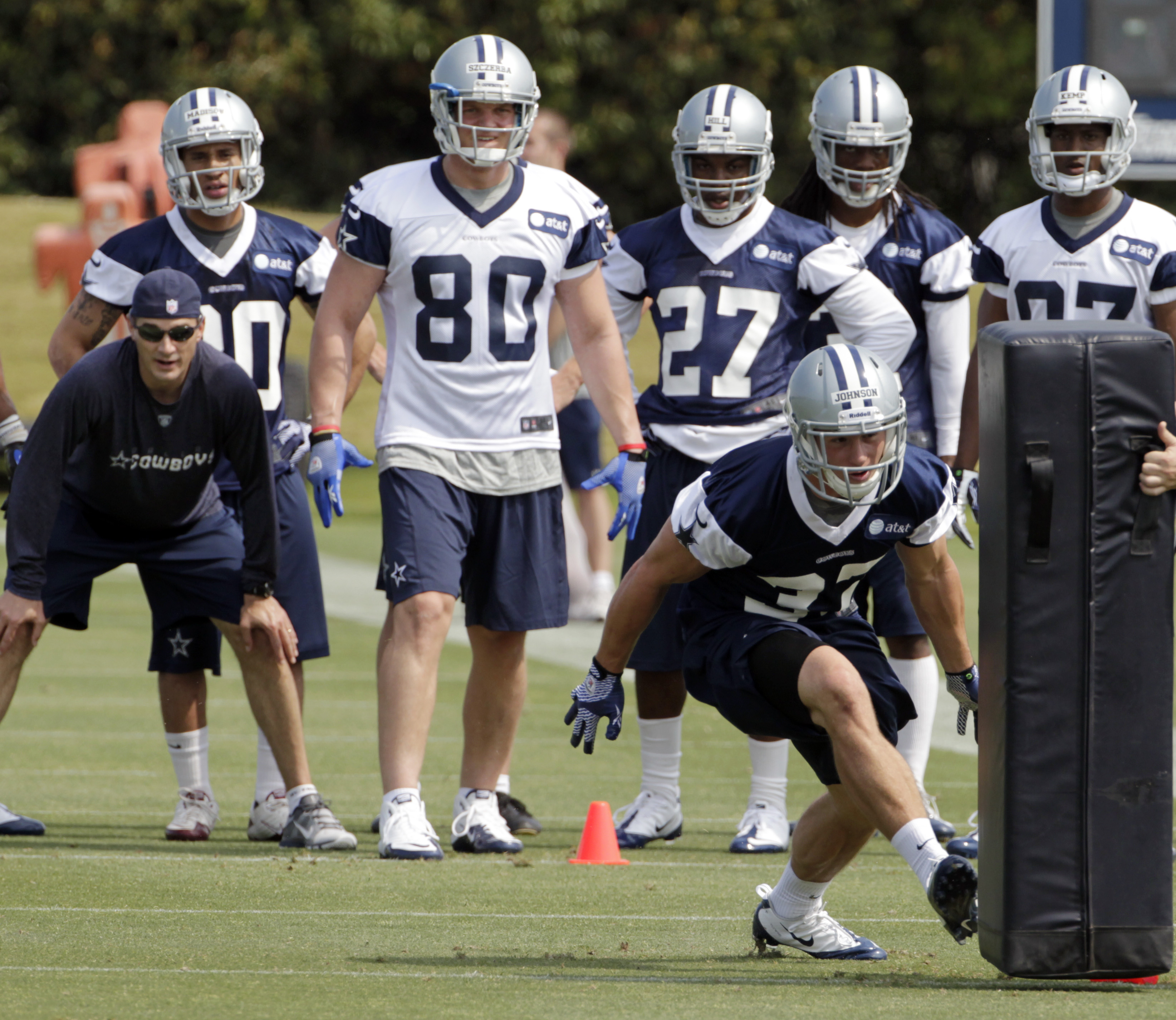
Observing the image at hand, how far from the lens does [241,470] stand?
19.5 feet

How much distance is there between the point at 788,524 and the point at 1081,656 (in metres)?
0.75

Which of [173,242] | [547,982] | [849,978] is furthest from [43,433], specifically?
[849,978]

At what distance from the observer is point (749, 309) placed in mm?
6188

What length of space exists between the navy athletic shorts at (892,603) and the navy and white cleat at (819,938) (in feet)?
5.77

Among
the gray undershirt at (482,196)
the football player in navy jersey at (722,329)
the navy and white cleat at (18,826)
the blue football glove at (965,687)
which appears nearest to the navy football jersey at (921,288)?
the football player in navy jersey at (722,329)

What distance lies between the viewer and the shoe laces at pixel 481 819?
6.10 m

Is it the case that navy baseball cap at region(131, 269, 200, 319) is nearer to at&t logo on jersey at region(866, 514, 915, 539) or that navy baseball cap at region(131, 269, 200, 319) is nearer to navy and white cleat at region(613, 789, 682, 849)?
navy and white cleat at region(613, 789, 682, 849)

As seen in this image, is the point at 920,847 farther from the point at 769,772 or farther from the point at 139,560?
the point at 139,560

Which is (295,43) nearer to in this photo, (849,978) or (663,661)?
(663,661)

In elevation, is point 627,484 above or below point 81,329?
below

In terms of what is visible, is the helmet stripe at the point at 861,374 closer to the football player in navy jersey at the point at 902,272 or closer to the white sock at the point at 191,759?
the football player in navy jersey at the point at 902,272

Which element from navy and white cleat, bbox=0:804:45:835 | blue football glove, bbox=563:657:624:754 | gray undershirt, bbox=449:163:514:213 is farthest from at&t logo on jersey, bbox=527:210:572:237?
navy and white cleat, bbox=0:804:45:835

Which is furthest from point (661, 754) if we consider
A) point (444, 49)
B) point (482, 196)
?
point (444, 49)

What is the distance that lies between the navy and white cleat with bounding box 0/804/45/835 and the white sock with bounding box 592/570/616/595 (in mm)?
5506
